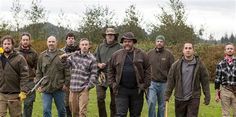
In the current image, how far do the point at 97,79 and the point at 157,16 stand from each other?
28.3 metres

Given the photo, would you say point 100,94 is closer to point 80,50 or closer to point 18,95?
point 80,50

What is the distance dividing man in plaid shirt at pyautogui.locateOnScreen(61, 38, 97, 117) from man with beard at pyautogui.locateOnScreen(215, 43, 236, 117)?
10.5 feet

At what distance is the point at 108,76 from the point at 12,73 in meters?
2.05

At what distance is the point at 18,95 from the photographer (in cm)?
1036

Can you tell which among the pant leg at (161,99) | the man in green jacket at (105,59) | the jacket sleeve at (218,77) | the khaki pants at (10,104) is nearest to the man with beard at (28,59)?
the khaki pants at (10,104)

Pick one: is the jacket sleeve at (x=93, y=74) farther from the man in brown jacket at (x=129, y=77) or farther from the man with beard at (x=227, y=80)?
the man with beard at (x=227, y=80)

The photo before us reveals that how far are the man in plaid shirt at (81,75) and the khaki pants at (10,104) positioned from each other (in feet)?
4.70

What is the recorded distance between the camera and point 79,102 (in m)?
11.2

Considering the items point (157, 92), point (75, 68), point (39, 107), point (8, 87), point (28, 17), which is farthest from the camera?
point (28, 17)

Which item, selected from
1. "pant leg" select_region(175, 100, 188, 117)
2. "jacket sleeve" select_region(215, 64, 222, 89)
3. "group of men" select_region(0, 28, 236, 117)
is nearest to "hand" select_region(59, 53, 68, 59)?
"group of men" select_region(0, 28, 236, 117)

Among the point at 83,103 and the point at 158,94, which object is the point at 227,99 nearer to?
the point at 158,94

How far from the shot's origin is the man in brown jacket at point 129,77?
10.6 metres

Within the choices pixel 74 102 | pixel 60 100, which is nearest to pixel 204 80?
pixel 74 102

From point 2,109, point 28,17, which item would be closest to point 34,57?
point 2,109
